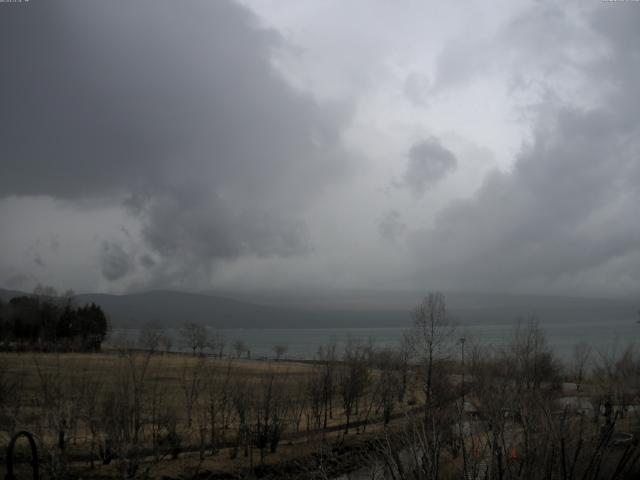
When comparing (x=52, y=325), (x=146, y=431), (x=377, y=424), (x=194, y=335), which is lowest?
(x=377, y=424)

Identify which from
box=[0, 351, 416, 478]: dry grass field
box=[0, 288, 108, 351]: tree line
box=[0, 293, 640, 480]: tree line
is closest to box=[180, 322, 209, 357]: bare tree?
box=[0, 288, 108, 351]: tree line

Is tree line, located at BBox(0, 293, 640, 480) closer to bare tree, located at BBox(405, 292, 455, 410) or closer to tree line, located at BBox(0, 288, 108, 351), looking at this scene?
bare tree, located at BBox(405, 292, 455, 410)

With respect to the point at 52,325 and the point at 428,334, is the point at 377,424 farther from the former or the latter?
the point at 52,325

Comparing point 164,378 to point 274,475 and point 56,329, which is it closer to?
point 274,475

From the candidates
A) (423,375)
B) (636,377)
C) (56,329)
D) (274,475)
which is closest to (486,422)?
(274,475)

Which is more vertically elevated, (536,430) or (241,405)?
(536,430)

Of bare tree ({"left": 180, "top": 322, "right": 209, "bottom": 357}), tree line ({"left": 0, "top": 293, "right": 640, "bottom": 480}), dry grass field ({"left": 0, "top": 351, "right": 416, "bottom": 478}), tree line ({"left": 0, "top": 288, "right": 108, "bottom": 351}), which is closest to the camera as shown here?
tree line ({"left": 0, "top": 293, "right": 640, "bottom": 480})

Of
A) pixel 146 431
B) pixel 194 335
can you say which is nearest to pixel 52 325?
pixel 194 335

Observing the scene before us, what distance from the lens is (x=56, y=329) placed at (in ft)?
440

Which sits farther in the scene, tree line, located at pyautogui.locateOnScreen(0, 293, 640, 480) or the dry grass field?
the dry grass field

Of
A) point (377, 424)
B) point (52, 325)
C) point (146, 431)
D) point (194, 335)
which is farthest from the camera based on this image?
point (194, 335)

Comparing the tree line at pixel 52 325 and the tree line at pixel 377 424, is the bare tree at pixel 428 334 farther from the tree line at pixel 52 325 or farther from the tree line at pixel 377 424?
the tree line at pixel 52 325

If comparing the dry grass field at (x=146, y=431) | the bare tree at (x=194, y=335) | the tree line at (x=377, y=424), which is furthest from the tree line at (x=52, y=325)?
the dry grass field at (x=146, y=431)

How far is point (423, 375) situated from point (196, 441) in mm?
34369
